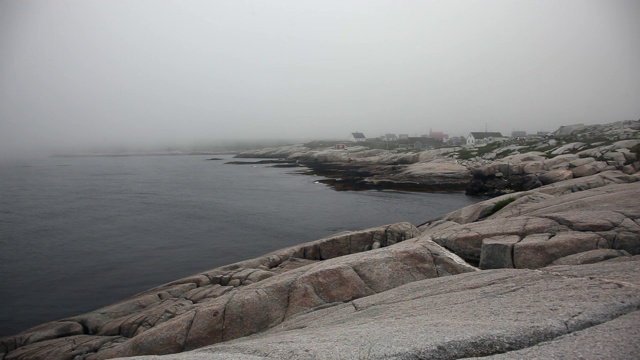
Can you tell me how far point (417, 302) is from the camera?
8.66 m

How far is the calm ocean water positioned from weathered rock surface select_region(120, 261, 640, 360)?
65.1ft

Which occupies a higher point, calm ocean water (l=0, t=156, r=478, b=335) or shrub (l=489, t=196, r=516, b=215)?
shrub (l=489, t=196, r=516, b=215)

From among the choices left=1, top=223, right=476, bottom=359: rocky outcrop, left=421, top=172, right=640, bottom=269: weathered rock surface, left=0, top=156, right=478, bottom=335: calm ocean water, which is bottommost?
left=0, top=156, right=478, bottom=335: calm ocean water

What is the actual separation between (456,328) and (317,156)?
127 m

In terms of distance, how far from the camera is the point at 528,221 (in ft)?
46.0

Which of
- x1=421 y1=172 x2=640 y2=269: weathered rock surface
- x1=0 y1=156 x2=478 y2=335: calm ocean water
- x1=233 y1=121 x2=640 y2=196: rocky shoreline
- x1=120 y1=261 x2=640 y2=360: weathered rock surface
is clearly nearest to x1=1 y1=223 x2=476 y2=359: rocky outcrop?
x1=421 y1=172 x2=640 y2=269: weathered rock surface

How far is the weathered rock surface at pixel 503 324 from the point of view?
5152 millimetres

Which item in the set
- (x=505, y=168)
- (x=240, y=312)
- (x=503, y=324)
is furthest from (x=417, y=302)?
(x=505, y=168)

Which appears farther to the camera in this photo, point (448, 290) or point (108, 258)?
point (108, 258)

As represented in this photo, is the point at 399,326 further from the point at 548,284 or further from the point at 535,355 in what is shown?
the point at 548,284

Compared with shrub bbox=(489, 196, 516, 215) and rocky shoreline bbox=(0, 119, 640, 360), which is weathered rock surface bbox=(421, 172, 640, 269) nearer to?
rocky shoreline bbox=(0, 119, 640, 360)

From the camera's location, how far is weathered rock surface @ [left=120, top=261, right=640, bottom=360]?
5.15 m

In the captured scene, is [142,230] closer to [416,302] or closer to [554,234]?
[416,302]

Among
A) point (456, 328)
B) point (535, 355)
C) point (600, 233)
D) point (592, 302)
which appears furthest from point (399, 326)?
point (600, 233)
